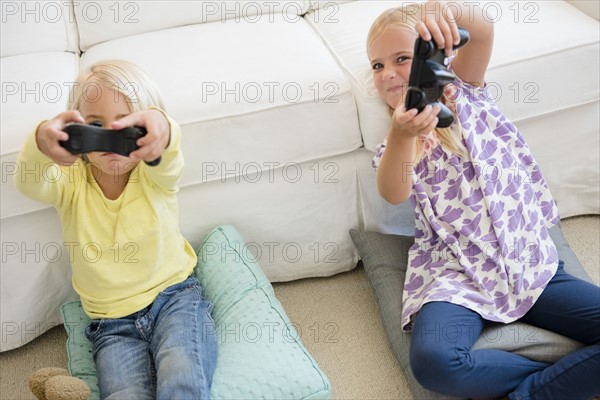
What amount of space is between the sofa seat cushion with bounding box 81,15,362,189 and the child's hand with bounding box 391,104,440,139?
29 centimetres

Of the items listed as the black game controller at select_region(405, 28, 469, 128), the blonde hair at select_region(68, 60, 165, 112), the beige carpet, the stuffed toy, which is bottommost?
the beige carpet

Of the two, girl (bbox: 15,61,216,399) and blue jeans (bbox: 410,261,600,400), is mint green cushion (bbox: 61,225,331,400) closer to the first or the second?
girl (bbox: 15,61,216,399)

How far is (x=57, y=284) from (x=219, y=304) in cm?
36

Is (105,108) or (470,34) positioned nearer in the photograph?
(105,108)

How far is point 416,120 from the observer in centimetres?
117

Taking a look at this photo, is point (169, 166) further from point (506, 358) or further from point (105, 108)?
point (506, 358)

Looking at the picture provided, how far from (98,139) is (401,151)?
524 mm

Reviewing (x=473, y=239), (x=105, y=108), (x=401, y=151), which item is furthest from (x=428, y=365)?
(x=105, y=108)

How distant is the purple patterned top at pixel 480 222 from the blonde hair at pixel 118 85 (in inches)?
18.5

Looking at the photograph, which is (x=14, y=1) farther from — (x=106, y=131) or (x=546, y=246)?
(x=546, y=246)

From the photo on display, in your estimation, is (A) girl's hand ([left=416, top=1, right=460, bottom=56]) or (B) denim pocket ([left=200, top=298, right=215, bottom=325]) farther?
(B) denim pocket ([left=200, top=298, right=215, bottom=325])

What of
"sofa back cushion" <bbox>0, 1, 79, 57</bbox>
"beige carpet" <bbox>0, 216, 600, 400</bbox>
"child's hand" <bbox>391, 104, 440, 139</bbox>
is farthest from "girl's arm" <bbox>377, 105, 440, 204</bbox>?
"sofa back cushion" <bbox>0, 1, 79, 57</bbox>

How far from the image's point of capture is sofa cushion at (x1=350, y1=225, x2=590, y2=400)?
1305 millimetres

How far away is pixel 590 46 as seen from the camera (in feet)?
5.07
